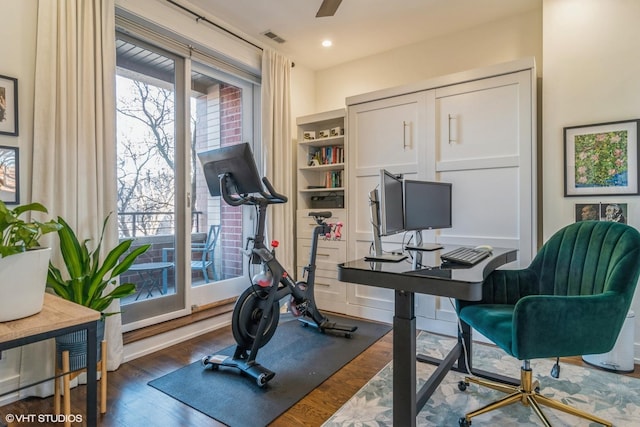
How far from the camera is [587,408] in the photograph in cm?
175

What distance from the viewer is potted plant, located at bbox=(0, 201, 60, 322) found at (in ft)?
3.88

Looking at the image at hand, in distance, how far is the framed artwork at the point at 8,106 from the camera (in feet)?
5.98

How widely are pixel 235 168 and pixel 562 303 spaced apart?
182 centimetres

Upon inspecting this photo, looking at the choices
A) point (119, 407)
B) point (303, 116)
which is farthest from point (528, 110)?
point (119, 407)

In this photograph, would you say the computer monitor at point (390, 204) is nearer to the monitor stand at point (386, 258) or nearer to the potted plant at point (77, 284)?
the monitor stand at point (386, 258)

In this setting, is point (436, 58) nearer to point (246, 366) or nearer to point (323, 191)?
point (323, 191)

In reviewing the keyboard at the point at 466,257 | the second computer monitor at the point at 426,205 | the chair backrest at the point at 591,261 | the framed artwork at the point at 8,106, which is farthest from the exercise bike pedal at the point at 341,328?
the framed artwork at the point at 8,106

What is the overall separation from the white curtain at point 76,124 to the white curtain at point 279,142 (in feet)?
4.67

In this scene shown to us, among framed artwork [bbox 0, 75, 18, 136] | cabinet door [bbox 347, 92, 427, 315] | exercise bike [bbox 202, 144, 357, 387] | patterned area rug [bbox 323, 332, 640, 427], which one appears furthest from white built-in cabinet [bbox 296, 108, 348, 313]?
framed artwork [bbox 0, 75, 18, 136]

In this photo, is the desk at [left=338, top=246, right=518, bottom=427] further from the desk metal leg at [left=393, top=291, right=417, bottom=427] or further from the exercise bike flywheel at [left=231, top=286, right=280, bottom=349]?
the exercise bike flywheel at [left=231, top=286, right=280, bottom=349]

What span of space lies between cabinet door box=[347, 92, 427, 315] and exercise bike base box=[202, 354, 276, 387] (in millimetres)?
1460

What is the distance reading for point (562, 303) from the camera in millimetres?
1390

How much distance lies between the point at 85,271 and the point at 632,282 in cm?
261

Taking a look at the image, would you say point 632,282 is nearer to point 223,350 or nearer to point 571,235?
point 571,235
